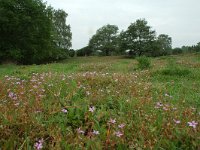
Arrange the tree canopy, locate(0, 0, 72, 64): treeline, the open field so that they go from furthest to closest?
the tree canopy, locate(0, 0, 72, 64): treeline, the open field

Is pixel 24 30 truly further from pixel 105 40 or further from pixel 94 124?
pixel 105 40

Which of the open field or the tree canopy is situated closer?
the open field

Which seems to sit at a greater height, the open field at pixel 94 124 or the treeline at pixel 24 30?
the treeline at pixel 24 30

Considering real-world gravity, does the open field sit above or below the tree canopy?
below

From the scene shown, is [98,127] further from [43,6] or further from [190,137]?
[43,6]

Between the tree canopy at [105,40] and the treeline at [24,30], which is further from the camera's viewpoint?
the tree canopy at [105,40]

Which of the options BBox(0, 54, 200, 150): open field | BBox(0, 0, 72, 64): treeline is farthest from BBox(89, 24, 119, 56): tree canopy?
BBox(0, 54, 200, 150): open field

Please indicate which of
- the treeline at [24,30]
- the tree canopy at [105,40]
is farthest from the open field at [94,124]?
the tree canopy at [105,40]

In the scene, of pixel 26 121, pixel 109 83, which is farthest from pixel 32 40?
Result: pixel 26 121

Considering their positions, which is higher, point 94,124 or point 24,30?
point 24,30

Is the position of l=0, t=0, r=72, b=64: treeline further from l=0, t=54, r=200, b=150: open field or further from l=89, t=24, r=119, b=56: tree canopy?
l=89, t=24, r=119, b=56: tree canopy

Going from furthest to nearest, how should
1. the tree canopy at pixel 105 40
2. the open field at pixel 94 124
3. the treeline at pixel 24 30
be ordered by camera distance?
the tree canopy at pixel 105 40, the treeline at pixel 24 30, the open field at pixel 94 124

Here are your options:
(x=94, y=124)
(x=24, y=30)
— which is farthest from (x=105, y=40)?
(x=94, y=124)

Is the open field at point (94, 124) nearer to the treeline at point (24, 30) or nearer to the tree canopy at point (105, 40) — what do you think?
the treeline at point (24, 30)
